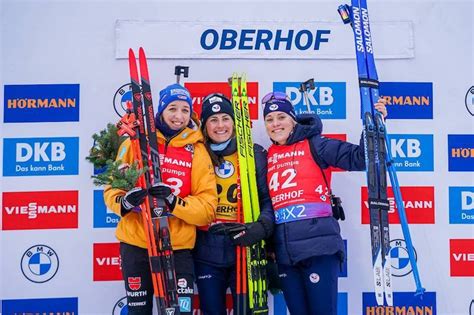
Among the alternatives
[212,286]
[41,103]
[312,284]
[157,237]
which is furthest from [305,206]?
[41,103]

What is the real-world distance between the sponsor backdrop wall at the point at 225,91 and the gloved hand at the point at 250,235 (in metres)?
0.90

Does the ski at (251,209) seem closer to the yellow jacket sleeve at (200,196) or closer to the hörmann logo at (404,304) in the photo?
the yellow jacket sleeve at (200,196)

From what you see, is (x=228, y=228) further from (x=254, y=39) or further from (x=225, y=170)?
(x=254, y=39)

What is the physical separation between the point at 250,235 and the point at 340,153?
0.77 metres

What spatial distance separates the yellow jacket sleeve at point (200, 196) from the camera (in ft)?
10.9

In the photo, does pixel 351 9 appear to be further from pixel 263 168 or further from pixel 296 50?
pixel 263 168

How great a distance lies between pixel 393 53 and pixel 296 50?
74 centimetres

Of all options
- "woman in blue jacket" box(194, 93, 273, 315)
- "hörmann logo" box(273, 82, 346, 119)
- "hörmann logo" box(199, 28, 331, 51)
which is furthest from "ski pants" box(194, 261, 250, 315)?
"hörmann logo" box(199, 28, 331, 51)

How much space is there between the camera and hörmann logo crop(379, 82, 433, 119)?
4156 mm

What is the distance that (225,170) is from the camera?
3.71 meters

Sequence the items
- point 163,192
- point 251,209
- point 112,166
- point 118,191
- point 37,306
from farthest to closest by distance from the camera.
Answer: point 37,306 < point 251,209 < point 118,191 < point 163,192 < point 112,166

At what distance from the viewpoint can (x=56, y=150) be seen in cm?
409

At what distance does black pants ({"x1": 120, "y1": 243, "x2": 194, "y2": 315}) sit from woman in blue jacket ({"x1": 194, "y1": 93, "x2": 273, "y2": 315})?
0.18 meters

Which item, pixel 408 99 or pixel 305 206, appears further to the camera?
pixel 408 99
